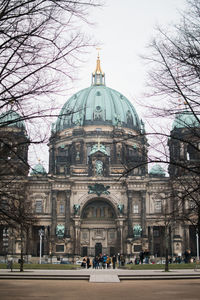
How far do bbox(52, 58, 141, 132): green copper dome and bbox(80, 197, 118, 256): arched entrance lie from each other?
1815cm

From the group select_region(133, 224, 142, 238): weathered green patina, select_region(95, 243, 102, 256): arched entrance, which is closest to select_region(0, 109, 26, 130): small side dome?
select_region(133, 224, 142, 238): weathered green patina

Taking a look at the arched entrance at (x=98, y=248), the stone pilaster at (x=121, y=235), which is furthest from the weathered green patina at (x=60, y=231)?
the stone pilaster at (x=121, y=235)

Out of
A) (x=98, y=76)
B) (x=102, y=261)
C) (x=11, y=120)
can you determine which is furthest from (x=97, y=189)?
(x=11, y=120)

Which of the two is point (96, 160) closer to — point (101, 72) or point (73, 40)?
point (101, 72)

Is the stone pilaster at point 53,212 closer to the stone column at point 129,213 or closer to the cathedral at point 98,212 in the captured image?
the cathedral at point 98,212

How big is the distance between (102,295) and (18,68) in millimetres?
8577

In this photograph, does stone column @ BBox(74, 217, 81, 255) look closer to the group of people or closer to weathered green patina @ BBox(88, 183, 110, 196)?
weathered green patina @ BBox(88, 183, 110, 196)

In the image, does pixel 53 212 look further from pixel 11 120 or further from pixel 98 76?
pixel 11 120

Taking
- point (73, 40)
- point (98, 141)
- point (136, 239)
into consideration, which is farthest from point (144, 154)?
point (98, 141)

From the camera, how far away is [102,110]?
91812mm

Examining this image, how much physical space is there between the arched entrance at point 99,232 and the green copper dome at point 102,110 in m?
18.2

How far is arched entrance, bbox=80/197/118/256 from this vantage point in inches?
3147

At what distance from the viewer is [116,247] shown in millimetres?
78125

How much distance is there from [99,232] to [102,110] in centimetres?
2638
